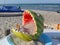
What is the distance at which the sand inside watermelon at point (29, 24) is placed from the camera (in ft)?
11.4

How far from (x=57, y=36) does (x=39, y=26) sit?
579mm

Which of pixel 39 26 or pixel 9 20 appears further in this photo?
pixel 9 20

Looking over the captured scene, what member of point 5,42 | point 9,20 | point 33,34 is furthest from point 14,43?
point 9,20

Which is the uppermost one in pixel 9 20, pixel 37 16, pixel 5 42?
pixel 37 16

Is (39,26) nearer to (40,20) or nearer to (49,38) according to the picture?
(40,20)

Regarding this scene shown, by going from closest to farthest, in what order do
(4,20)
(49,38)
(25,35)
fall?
1. (25,35)
2. (49,38)
3. (4,20)

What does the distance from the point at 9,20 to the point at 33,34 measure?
5660mm

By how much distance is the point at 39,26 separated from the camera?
3426 millimetres

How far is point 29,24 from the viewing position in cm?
361

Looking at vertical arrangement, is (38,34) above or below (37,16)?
below

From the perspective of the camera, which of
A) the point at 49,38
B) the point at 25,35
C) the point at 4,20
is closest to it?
the point at 25,35

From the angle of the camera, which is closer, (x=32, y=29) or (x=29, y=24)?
(x=32, y=29)

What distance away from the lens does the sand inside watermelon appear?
3482mm

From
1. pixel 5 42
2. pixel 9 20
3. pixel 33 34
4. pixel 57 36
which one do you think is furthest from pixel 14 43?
pixel 9 20
